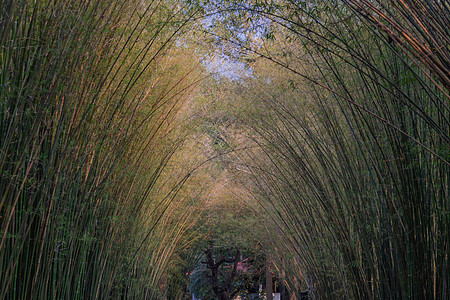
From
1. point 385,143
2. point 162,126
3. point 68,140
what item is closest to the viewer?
point 68,140

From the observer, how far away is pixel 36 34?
2.50 metres

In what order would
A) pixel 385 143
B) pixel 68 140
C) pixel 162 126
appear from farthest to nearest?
1. pixel 162 126
2. pixel 385 143
3. pixel 68 140

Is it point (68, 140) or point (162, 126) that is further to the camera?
point (162, 126)

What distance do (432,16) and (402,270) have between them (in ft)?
6.36

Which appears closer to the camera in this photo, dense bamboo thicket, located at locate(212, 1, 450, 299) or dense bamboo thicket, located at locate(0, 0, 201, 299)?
dense bamboo thicket, located at locate(0, 0, 201, 299)

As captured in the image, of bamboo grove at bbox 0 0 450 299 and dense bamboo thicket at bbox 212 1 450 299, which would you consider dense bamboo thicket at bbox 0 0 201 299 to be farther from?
dense bamboo thicket at bbox 212 1 450 299

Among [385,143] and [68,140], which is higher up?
[385,143]

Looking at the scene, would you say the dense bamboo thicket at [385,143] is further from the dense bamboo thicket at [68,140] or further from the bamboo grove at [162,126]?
the dense bamboo thicket at [68,140]

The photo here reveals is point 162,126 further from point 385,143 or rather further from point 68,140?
point 385,143

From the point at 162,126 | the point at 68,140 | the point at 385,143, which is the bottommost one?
the point at 68,140

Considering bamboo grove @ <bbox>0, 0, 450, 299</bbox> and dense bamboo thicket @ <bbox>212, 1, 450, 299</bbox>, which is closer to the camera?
bamboo grove @ <bbox>0, 0, 450, 299</bbox>

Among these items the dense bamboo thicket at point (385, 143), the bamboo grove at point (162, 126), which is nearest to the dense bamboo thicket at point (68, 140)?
the bamboo grove at point (162, 126)

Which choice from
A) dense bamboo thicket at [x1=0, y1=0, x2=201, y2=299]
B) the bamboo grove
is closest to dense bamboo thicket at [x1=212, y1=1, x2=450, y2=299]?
the bamboo grove

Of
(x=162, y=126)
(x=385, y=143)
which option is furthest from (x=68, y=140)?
(x=385, y=143)
